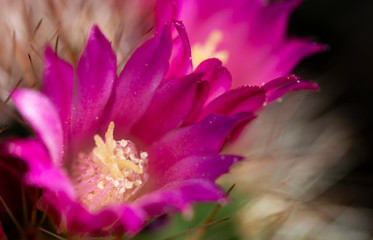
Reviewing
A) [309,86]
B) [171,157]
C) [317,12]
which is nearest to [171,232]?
[171,157]

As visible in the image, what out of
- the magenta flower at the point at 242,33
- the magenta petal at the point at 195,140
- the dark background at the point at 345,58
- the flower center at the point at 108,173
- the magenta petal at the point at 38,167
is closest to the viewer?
the magenta petal at the point at 38,167

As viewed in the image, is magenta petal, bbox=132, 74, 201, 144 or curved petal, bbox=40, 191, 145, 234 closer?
curved petal, bbox=40, 191, 145, 234

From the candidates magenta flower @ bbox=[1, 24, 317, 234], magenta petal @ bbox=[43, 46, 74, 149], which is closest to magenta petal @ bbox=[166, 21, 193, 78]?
magenta flower @ bbox=[1, 24, 317, 234]

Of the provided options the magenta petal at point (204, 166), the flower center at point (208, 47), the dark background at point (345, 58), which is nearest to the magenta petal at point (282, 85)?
the magenta petal at point (204, 166)

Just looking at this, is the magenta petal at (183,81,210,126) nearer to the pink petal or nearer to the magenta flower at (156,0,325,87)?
the pink petal

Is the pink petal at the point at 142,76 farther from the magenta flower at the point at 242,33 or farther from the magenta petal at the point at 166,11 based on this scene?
the magenta flower at the point at 242,33

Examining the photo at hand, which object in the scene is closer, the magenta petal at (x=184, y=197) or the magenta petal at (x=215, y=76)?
the magenta petal at (x=184, y=197)

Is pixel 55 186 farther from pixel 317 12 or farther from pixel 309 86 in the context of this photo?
pixel 317 12
